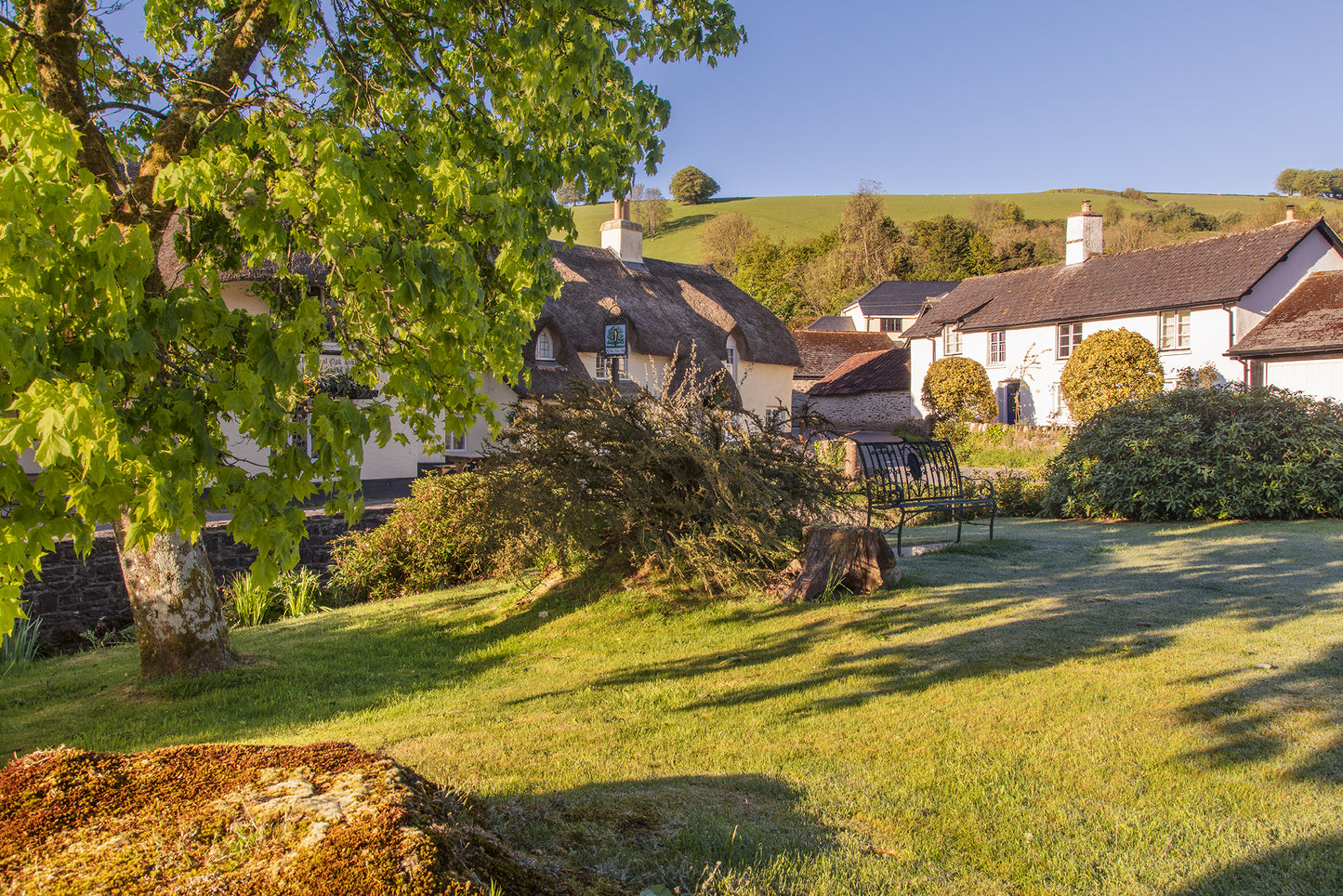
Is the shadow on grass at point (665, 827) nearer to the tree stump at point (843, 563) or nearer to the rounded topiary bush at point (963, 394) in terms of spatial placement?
the tree stump at point (843, 563)

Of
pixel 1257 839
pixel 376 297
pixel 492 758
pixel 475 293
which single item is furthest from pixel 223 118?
pixel 1257 839

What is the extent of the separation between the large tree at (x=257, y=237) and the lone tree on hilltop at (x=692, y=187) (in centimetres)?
10624

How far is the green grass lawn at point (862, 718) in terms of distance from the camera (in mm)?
3258

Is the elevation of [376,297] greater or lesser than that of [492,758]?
greater

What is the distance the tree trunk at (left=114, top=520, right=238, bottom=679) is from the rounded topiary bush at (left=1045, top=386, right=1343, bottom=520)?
40.4 ft

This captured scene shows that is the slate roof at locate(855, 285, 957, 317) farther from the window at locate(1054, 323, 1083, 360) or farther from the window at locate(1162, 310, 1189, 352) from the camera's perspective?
the window at locate(1162, 310, 1189, 352)

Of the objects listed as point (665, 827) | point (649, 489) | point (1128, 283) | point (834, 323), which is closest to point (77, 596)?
point (649, 489)

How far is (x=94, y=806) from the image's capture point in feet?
7.43

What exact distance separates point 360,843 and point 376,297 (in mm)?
3233

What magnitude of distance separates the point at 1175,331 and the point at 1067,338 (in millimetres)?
3765

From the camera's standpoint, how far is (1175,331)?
2956 centimetres

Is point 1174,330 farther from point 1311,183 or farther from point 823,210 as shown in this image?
point 1311,183

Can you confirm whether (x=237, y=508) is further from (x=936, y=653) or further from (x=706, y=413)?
(x=706, y=413)

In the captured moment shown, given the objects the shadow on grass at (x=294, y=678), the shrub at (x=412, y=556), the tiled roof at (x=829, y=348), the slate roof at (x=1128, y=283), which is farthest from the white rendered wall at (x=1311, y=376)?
the shadow on grass at (x=294, y=678)
